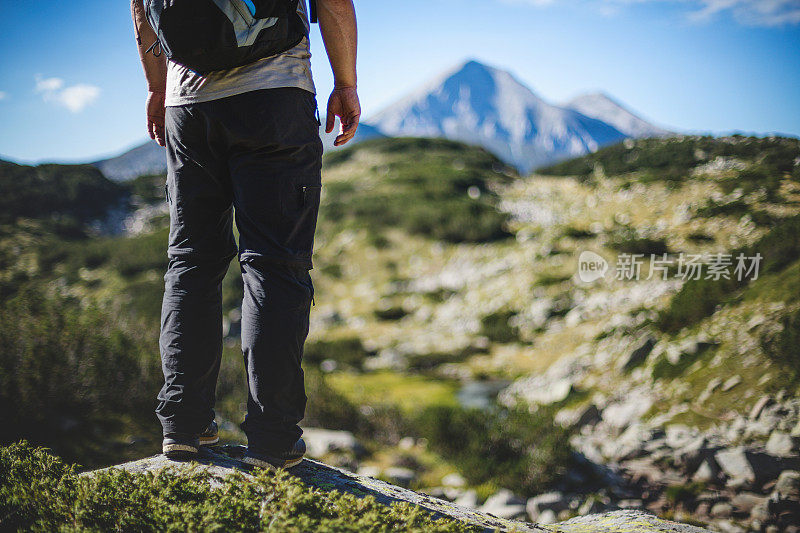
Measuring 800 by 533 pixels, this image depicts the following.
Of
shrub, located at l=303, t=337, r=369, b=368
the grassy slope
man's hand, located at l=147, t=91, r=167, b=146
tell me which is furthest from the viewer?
shrub, located at l=303, t=337, r=369, b=368

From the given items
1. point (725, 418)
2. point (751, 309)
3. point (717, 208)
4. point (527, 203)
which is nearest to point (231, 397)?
point (725, 418)

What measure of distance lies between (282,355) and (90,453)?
88.2 inches

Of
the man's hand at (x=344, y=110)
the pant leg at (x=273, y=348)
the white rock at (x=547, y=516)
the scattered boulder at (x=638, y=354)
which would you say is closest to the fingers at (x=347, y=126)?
the man's hand at (x=344, y=110)

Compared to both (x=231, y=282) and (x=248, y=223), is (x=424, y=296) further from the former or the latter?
(x=248, y=223)

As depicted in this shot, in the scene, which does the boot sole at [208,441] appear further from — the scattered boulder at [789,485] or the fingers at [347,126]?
the scattered boulder at [789,485]

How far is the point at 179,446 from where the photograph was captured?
5.72ft

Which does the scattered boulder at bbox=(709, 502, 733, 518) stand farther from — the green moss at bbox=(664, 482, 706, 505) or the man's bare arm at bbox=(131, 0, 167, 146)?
the man's bare arm at bbox=(131, 0, 167, 146)

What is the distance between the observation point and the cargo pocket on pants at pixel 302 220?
1.63m

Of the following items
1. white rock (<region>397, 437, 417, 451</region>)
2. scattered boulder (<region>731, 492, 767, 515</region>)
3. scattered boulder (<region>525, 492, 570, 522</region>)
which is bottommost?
white rock (<region>397, 437, 417, 451</region>)

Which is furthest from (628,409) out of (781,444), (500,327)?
(500,327)

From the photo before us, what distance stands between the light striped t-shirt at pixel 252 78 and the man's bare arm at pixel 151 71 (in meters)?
0.37

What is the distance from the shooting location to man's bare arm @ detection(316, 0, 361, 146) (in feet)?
5.87

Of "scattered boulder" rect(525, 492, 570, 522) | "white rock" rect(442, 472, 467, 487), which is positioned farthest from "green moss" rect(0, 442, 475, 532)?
"white rock" rect(442, 472, 467, 487)

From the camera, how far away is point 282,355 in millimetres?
1602
